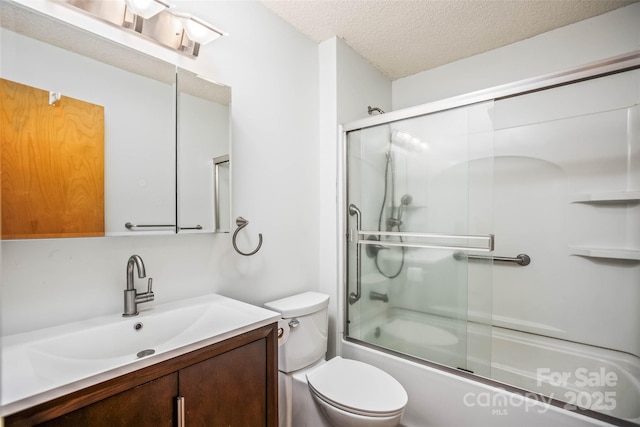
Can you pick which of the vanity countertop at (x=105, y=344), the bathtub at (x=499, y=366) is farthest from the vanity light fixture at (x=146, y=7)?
the bathtub at (x=499, y=366)

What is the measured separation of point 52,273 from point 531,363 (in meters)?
2.55

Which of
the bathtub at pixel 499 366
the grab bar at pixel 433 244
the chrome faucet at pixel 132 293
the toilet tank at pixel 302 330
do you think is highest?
the grab bar at pixel 433 244

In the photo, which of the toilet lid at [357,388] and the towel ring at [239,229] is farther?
the towel ring at [239,229]

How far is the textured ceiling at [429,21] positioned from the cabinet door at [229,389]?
1814 mm

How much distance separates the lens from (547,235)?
6.68 feet

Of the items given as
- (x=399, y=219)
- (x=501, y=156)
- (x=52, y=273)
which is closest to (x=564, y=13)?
(x=501, y=156)

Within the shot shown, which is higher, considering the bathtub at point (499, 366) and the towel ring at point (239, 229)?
the towel ring at point (239, 229)

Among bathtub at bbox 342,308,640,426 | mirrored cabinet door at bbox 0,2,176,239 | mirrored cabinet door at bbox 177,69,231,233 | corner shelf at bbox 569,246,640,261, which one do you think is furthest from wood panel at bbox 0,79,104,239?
corner shelf at bbox 569,246,640,261

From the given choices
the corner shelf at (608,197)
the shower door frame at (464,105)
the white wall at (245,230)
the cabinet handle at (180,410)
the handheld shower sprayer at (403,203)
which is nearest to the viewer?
the cabinet handle at (180,410)

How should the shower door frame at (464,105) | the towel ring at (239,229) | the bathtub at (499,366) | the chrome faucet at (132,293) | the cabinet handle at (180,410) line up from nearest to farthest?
the cabinet handle at (180,410) → the chrome faucet at (132,293) → the shower door frame at (464,105) → the bathtub at (499,366) → the towel ring at (239,229)

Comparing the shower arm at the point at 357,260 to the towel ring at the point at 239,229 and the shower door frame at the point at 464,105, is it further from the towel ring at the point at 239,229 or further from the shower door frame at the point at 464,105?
the towel ring at the point at 239,229

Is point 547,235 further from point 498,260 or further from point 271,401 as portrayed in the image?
point 271,401

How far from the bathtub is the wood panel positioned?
1625 millimetres

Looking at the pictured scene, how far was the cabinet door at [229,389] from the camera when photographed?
0.92m
